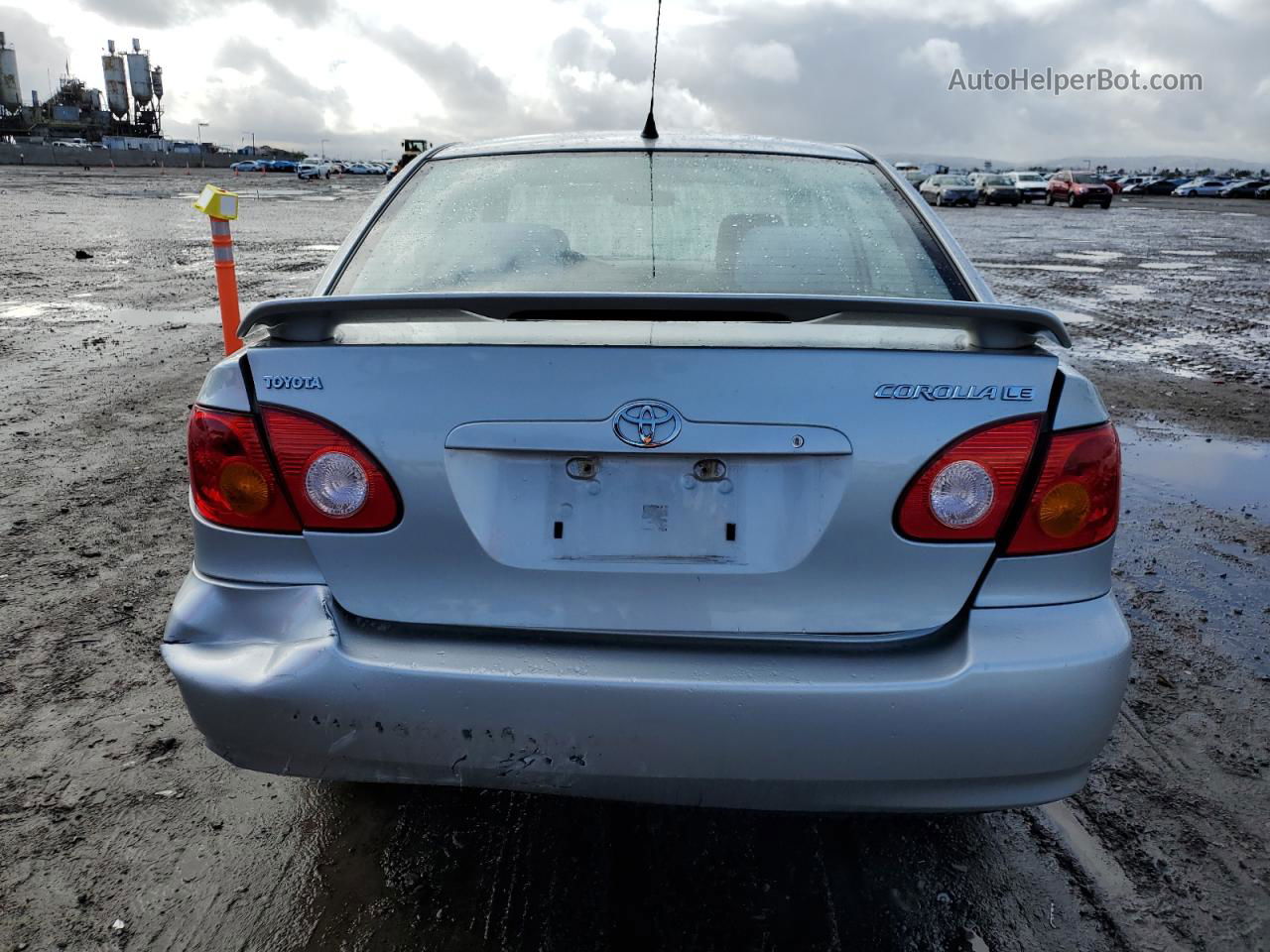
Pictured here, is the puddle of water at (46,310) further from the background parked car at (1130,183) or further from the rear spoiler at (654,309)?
the background parked car at (1130,183)

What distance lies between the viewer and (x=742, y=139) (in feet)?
10.2

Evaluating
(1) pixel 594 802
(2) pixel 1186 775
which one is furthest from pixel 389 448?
(2) pixel 1186 775

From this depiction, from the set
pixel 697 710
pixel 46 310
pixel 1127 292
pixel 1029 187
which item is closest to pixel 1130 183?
pixel 1029 187

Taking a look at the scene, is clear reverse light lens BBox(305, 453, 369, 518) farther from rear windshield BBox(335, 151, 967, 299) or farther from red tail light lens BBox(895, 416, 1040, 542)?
red tail light lens BBox(895, 416, 1040, 542)

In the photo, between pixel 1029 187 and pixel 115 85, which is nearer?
pixel 1029 187

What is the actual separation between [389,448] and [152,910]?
1211mm

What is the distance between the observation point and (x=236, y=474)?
1.83 m

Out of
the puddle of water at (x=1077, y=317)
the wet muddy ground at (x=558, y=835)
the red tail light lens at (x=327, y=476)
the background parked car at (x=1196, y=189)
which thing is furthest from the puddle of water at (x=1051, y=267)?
the background parked car at (x=1196, y=189)

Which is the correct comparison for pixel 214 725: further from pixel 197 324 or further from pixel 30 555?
pixel 197 324

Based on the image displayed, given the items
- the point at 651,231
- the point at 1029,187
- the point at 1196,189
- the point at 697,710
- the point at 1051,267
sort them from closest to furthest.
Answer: the point at 697,710 < the point at 651,231 < the point at 1051,267 < the point at 1029,187 < the point at 1196,189

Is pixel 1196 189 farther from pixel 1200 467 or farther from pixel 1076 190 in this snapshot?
pixel 1200 467

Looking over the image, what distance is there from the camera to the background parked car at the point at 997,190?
161ft

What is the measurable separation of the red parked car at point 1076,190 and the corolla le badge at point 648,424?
50.7 metres

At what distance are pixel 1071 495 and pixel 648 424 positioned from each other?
32.0 inches
